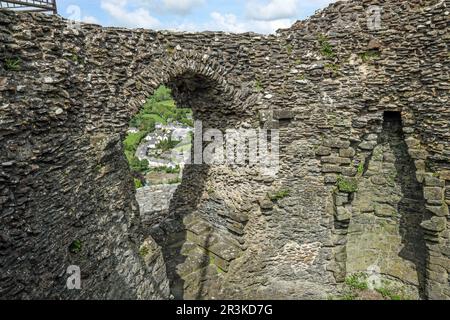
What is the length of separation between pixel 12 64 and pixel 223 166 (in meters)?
5.17

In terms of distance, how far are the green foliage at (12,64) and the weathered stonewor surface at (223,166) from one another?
0.05 meters

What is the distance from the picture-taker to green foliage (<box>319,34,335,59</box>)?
6898mm

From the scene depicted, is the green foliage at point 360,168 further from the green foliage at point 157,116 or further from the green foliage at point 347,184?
the green foliage at point 157,116

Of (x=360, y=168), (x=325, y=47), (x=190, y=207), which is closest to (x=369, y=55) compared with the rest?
(x=325, y=47)

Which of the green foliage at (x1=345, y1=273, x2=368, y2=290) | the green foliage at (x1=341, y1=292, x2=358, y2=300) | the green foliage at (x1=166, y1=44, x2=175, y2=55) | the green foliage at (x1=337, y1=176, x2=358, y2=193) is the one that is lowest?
the green foliage at (x1=341, y1=292, x2=358, y2=300)

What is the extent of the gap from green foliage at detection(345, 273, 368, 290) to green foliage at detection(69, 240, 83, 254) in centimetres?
618

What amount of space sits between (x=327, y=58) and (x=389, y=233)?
4239 millimetres

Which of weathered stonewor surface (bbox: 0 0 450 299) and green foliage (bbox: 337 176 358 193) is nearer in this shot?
weathered stonewor surface (bbox: 0 0 450 299)

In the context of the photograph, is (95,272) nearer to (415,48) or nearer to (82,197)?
(82,197)

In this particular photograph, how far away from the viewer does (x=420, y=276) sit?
23.1ft

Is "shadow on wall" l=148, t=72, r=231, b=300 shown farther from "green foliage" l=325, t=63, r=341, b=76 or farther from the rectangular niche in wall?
the rectangular niche in wall

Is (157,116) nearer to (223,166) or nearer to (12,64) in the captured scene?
(223,166)

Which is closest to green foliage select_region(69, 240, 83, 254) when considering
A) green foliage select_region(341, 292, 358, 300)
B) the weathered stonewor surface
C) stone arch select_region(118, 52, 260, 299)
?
the weathered stonewor surface

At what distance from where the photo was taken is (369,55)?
6.72 metres
